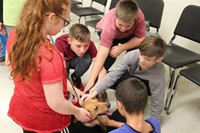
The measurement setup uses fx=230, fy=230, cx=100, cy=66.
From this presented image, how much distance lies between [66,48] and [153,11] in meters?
1.19

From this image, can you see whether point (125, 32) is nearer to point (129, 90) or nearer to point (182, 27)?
point (182, 27)

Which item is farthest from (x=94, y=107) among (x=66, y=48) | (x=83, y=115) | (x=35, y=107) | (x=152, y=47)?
(x=66, y=48)

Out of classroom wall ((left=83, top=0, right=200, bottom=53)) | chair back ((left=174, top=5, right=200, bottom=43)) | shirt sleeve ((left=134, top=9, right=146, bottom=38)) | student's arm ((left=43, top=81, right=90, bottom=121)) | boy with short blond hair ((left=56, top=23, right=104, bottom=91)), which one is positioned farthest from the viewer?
classroom wall ((left=83, top=0, right=200, bottom=53))

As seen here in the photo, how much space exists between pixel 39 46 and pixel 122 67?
0.94 metres

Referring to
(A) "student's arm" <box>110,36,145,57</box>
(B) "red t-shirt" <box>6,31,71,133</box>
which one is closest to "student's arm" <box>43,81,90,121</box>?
(B) "red t-shirt" <box>6,31,71,133</box>

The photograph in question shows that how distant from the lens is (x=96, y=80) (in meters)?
1.96

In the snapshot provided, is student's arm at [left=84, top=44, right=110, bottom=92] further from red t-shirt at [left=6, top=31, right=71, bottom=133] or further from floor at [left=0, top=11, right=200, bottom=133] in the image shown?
red t-shirt at [left=6, top=31, right=71, bottom=133]

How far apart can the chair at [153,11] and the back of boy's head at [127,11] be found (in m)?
0.86

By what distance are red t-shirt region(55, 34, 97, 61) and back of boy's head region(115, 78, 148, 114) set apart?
103 centimetres

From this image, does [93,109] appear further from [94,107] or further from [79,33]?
[79,33]

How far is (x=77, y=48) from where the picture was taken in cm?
185

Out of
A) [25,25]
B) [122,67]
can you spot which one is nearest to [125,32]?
[122,67]

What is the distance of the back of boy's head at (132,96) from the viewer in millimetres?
970

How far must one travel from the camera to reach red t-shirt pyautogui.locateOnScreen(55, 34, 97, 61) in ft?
6.37
